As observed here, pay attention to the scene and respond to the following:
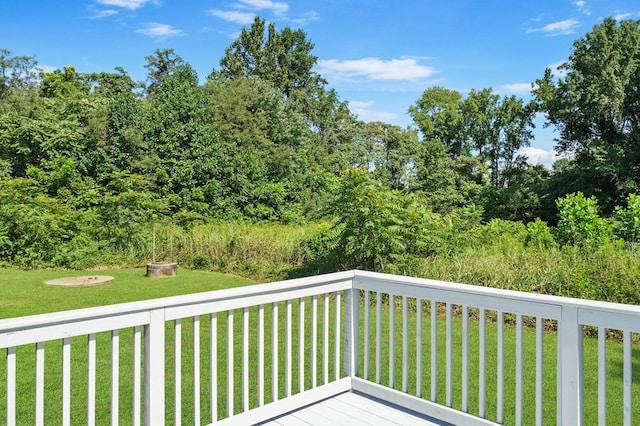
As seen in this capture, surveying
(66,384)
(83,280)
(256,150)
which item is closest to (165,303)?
(66,384)

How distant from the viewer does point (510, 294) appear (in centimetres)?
229

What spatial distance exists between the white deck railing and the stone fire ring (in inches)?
123

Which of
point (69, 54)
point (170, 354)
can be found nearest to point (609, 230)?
point (170, 354)

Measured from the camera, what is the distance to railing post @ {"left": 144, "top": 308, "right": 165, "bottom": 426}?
6.86 feet

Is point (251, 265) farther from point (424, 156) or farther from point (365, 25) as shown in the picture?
point (424, 156)

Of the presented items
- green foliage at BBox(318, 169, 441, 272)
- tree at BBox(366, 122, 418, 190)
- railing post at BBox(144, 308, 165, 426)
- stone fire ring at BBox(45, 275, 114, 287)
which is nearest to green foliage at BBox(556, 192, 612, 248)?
green foliage at BBox(318, 169, 441, 272)

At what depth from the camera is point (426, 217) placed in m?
6.98

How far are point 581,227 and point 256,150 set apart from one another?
38.2ft

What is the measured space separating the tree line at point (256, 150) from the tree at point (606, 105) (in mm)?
48

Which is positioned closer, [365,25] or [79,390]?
[79,390]

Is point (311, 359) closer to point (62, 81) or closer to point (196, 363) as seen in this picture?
point (196, 363)

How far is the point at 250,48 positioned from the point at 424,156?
12.3 m

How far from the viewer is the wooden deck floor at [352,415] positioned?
270cm

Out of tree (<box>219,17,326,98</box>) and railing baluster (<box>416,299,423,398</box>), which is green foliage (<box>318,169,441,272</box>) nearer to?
railing baluster (<box>416,299,423,398</box>)
